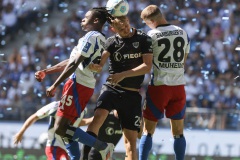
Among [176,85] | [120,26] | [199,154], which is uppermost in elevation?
[120,26]

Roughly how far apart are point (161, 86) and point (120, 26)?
93 cm

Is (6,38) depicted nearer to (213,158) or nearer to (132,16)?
(132,16)

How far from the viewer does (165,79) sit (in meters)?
8.86

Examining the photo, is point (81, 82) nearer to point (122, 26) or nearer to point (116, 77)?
point (116, 77)

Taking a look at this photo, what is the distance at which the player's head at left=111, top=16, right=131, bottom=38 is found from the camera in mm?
8391

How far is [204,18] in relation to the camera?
1619cm

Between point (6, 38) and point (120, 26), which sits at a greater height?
point (120, 26)

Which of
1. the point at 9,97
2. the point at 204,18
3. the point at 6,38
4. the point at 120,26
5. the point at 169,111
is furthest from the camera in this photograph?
the point at 6,38

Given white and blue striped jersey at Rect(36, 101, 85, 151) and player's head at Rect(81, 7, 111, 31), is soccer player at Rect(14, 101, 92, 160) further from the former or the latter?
player's head at Rect(81, 7, 111, 31)

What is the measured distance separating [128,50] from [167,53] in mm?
587

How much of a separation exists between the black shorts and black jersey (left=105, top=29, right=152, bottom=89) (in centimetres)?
15

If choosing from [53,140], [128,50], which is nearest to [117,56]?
[128,50]

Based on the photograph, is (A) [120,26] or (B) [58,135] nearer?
(A) [120,26]

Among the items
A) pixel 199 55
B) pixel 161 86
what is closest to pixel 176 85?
pixel 161 86
